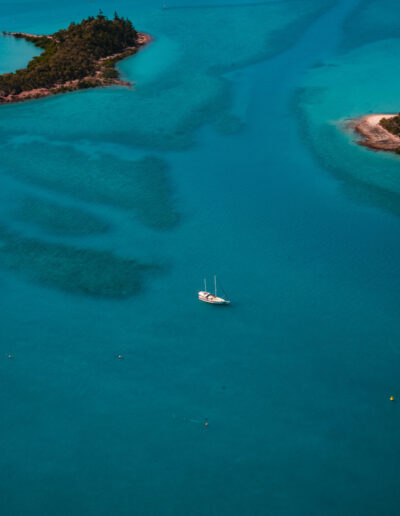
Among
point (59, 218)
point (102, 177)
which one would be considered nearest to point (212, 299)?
point (59, 218)

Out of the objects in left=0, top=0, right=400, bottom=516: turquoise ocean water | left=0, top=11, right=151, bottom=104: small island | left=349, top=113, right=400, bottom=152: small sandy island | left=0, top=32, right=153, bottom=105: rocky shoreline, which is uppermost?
left=0, top=11, right=151, bottom=104: small island

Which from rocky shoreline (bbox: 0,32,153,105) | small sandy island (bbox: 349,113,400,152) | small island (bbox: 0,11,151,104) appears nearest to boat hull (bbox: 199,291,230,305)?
small sandy island (bbox: 349,113,400,152)

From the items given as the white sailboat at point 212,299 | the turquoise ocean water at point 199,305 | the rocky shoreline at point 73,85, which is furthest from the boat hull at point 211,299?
the rocky shoreline at point 73,85

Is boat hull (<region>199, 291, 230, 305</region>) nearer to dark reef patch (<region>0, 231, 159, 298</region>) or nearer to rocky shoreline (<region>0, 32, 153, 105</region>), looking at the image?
dark reef patch (<region>0, 231, 159, 298</region>)

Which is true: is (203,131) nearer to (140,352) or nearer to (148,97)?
(148,97)

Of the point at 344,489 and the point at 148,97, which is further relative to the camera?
the point at 148,97

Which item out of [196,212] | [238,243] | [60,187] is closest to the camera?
[238,243]

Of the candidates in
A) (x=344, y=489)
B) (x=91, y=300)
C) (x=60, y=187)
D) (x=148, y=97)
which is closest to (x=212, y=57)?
(x=148, y=97)
